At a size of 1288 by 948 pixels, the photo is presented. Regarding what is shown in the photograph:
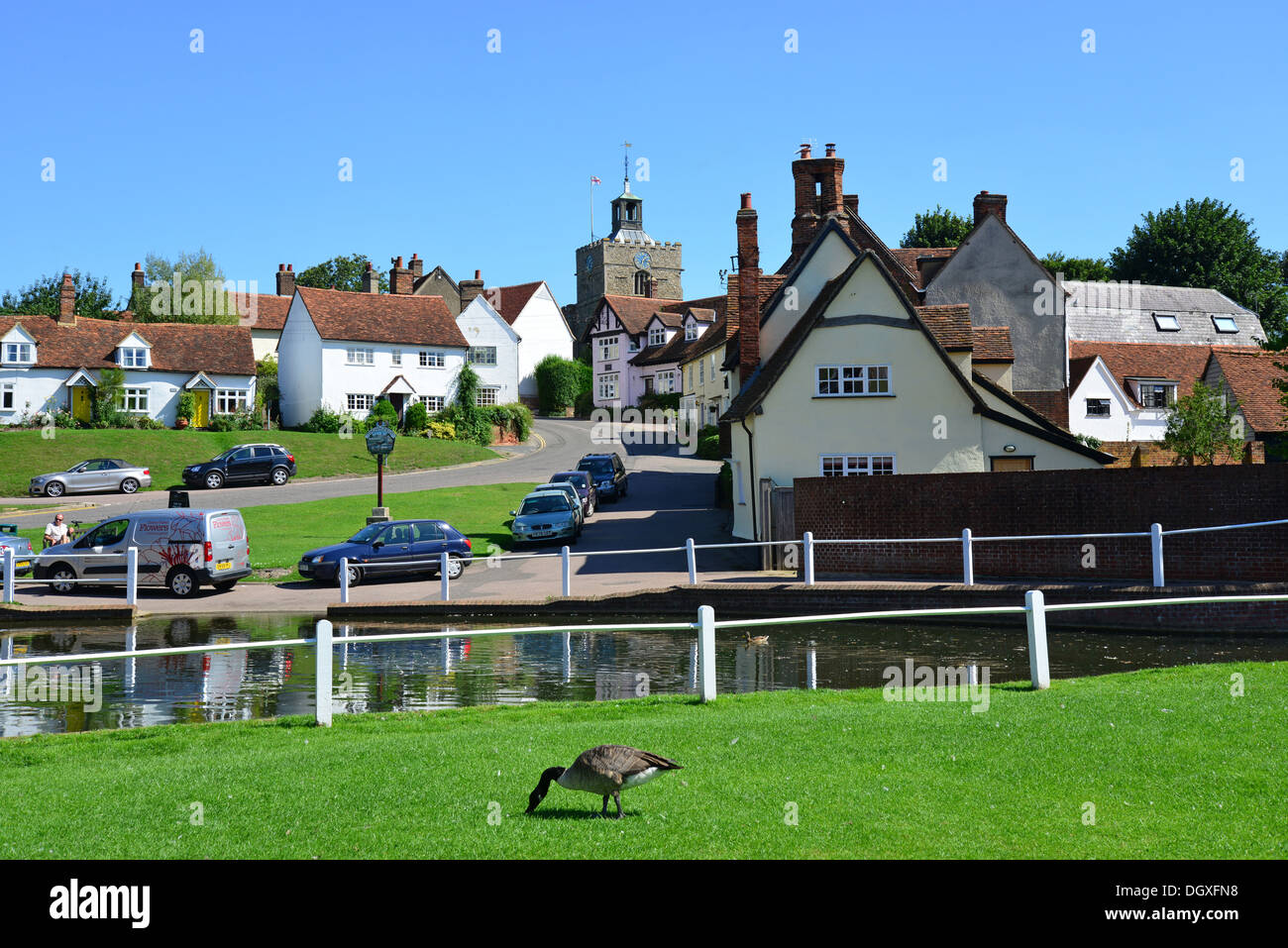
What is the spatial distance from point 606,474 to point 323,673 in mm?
35147

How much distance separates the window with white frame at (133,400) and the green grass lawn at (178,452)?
4.88 m

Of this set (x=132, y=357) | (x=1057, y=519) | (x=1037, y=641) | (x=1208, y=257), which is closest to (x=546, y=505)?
(x=1057, y=519)

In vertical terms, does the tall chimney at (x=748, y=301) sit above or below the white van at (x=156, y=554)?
above

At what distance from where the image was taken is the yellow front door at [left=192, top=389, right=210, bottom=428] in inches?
2466

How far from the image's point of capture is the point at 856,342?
95.1 ft

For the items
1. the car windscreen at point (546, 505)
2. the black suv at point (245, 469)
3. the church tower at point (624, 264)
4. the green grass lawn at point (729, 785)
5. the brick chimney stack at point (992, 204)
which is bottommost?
→ the green grass lawn at point (729, 785)

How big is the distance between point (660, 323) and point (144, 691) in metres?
76.7

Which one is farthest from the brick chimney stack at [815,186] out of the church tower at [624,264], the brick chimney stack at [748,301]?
the church tower at [624,264]

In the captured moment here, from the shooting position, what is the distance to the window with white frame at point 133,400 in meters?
60.7

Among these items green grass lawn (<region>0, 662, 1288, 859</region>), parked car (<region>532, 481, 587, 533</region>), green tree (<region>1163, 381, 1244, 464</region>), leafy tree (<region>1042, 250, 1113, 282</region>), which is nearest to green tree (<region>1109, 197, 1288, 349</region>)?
leafy tree (<region>1042, 250, 1113, 282</region>)

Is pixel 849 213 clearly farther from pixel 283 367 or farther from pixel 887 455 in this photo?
pixel 283 367

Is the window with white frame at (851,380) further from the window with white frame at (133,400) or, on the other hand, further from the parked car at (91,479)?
the window with white frame at (133,400)

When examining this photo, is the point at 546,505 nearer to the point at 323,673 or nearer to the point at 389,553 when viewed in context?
the point at 389,553
